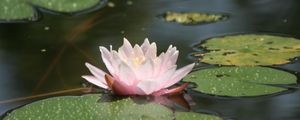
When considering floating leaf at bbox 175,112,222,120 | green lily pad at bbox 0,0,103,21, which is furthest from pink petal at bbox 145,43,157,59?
green lily pad at bbox 0,0,103,21

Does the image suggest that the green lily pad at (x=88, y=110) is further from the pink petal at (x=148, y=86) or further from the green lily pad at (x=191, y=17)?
the green lily pad at (x=191, y=17)

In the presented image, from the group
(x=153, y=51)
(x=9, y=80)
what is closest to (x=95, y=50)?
(x=9, y=80)

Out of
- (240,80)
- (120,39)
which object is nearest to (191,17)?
(120,39)

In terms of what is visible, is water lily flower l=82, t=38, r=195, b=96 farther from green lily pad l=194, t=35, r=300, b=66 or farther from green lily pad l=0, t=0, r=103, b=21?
green lily pad l=0, t=0, r=103, b=21

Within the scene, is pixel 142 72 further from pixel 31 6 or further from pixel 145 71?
pixel 31 6

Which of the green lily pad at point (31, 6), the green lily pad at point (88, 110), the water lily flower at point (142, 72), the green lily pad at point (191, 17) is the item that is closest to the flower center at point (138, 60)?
the water lily flower at point (142, 72)

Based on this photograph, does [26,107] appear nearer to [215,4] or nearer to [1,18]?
[1,18]
